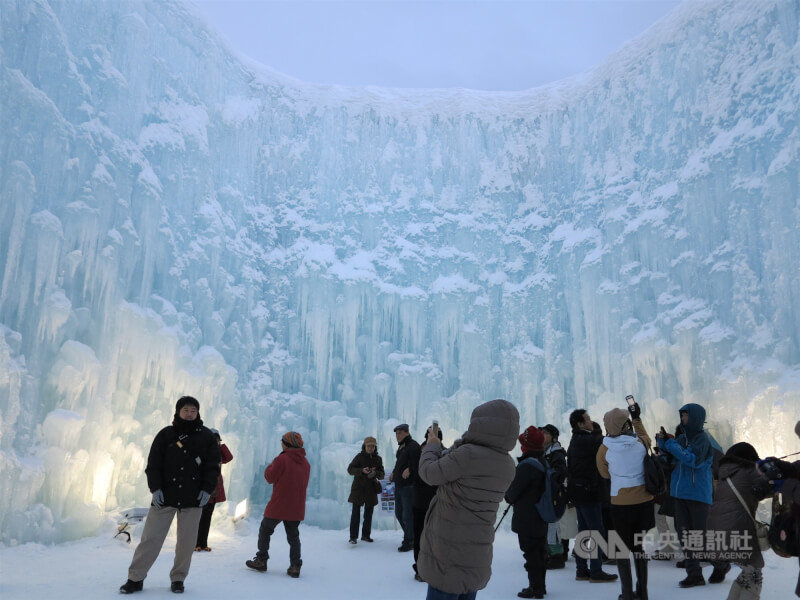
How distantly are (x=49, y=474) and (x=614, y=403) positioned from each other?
1006 cm

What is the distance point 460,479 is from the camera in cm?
296

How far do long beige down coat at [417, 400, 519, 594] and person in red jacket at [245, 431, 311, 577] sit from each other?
3.20 metres

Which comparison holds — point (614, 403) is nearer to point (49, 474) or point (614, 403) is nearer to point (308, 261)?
point (308, 261)

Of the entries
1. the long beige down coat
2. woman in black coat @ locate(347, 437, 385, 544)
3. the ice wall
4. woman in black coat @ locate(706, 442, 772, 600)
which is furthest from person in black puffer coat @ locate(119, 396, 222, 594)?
the ice wall

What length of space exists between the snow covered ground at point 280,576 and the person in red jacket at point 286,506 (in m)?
0.16

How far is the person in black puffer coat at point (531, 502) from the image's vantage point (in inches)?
192

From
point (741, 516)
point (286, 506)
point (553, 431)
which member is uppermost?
point (553, 431)

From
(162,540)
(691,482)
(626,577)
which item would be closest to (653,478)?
(626,577)

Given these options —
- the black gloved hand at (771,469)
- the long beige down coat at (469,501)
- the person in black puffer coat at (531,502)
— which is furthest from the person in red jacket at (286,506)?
the black gloved hand at (771,469)

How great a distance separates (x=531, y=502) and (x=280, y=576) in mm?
2726

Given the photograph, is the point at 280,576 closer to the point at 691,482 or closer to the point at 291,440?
the point at 291,440

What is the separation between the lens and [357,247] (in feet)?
50.7

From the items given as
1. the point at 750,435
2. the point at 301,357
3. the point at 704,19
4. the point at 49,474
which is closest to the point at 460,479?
the point at 49,474

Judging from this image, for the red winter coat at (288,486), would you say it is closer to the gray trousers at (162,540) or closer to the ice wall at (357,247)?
the gray trousers at (162,540)
